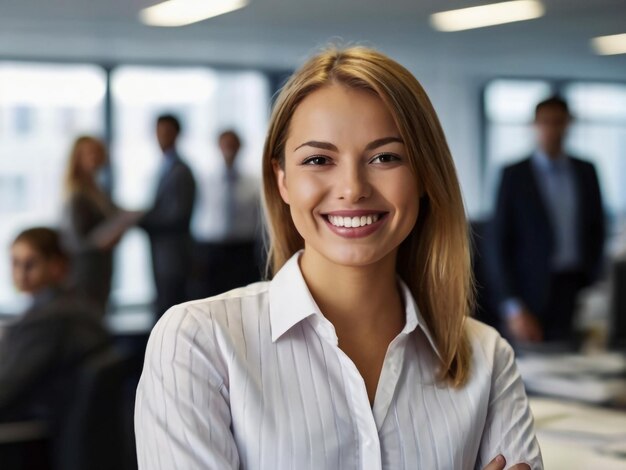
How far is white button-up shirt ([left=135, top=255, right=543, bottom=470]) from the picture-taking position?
143 cm

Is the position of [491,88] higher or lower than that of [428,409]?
higher

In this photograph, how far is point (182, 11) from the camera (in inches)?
199

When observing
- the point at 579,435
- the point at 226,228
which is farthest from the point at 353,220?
the point at 226,228

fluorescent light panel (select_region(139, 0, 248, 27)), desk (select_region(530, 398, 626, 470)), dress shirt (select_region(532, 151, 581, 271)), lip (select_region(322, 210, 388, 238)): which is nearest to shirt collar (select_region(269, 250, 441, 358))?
lip (select_region(322, 210, 388, 238))

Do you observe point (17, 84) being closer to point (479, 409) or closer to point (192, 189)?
point (192, 189)

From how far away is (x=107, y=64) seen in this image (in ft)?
15.8

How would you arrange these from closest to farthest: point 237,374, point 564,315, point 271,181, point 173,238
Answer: point 237,374
point 271,181
point 564,315
point 173,238

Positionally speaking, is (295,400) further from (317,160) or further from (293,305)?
(317,160)

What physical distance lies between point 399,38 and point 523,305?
79.6 inches

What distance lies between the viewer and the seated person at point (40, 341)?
390 centimetres

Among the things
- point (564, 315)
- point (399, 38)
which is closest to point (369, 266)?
point (564, 315)

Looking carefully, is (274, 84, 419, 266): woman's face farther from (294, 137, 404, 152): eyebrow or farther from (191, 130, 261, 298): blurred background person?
(191, 130, 261, 298): blurred background person

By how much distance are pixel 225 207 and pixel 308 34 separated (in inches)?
41.0

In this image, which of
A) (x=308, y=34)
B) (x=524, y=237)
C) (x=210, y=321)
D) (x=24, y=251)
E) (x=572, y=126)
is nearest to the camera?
(x=210, y=321)
